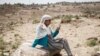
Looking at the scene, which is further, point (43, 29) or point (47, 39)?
point (47, 39)

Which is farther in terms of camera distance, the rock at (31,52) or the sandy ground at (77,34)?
the sandy ground at (77,34)

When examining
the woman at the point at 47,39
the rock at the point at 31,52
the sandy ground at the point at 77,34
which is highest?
the woman at the point at 47,39

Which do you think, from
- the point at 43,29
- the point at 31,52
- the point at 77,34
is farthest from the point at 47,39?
the point at 77,34

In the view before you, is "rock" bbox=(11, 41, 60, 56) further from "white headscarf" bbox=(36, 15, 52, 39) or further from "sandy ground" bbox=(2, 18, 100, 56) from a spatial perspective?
"sandy ground" bbox=(2, 18, 100, 56)

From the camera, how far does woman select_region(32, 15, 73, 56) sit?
34.3 ft

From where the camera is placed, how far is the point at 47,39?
34.8ft

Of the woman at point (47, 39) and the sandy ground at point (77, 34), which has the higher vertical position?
the woman at point (47, 39)

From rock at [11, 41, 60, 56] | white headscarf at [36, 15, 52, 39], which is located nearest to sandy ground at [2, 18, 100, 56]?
rock at [11, 41, 60, 56]

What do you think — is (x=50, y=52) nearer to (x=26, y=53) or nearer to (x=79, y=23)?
(x=26, y=53)

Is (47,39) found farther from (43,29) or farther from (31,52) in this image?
(31,52)

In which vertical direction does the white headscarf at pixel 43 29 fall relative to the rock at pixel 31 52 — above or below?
above

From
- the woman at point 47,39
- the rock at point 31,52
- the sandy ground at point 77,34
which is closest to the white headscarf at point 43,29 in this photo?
the woman at point 47,39

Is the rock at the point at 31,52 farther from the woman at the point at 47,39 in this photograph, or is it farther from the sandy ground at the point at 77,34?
the sandy ground at the point at 77,34

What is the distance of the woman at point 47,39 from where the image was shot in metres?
10.5
